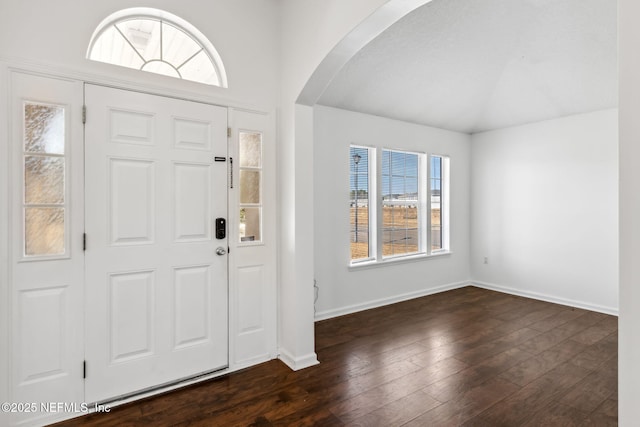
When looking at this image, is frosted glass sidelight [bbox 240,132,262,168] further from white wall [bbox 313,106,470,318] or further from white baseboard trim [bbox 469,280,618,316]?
white baseboard trim [bbox 469,280,618,316]

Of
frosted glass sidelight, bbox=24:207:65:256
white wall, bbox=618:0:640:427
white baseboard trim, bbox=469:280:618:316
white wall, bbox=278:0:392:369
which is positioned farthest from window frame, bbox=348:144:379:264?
white wall, bbox=618:0:640:427

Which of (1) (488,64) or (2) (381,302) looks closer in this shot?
(1) (488,64)

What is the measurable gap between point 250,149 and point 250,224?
0.62 m

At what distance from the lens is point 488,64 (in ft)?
12.6

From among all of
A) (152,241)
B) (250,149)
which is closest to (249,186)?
(250,149)

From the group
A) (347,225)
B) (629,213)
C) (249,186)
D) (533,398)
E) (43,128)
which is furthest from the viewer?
(347,225)

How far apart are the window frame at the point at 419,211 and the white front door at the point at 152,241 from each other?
2.10 m

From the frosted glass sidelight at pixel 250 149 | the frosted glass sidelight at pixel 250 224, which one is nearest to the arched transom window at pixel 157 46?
the frosted glass sidelight at pixel 250 149

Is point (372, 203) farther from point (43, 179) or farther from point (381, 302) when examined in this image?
point (43, 179)

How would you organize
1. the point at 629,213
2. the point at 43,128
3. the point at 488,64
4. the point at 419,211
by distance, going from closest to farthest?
the point at 629,213 → the point at 43,128 → the point at 488,64 → the point at 419,211

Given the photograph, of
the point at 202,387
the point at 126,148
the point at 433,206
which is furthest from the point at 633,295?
the point at 433,206

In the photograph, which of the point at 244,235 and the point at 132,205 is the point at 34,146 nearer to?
the point at 132,205

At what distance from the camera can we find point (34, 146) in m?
2.02

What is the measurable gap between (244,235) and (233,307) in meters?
0.58
